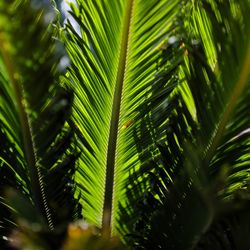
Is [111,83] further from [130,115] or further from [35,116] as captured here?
[35,116]

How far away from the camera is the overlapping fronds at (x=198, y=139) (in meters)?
1.76

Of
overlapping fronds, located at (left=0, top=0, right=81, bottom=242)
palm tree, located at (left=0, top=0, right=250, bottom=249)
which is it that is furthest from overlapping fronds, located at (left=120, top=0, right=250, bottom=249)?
overlapping fronds, located at (left=0, top=0, right=81, bottom=242)

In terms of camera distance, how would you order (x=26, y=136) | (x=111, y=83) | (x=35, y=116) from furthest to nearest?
(x=111, y=83) → (x=26, y=136) → (x=35, y=116)

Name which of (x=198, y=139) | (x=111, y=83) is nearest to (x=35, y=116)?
(x=111, y=83)

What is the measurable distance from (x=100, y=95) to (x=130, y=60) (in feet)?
0.66

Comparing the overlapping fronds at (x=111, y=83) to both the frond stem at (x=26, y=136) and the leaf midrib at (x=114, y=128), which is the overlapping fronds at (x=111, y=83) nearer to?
the leaf midrib at (x=114, y=128)

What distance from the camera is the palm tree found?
178cm

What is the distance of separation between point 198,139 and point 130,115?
0.39m

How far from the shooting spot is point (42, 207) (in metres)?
2.20

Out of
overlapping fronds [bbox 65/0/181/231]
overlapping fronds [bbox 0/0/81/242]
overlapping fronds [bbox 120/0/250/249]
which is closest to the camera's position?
overlapping fronds [bbox 0/0/81/242]

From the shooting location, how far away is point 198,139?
1961 mm

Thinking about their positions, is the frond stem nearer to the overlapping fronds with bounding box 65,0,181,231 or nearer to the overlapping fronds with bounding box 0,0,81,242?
the overlapping fronds with bounding box 0,0,81,242

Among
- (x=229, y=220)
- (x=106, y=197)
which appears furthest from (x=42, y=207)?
(x=229, y=220)

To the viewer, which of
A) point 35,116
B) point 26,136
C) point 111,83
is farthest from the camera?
point 111,83
